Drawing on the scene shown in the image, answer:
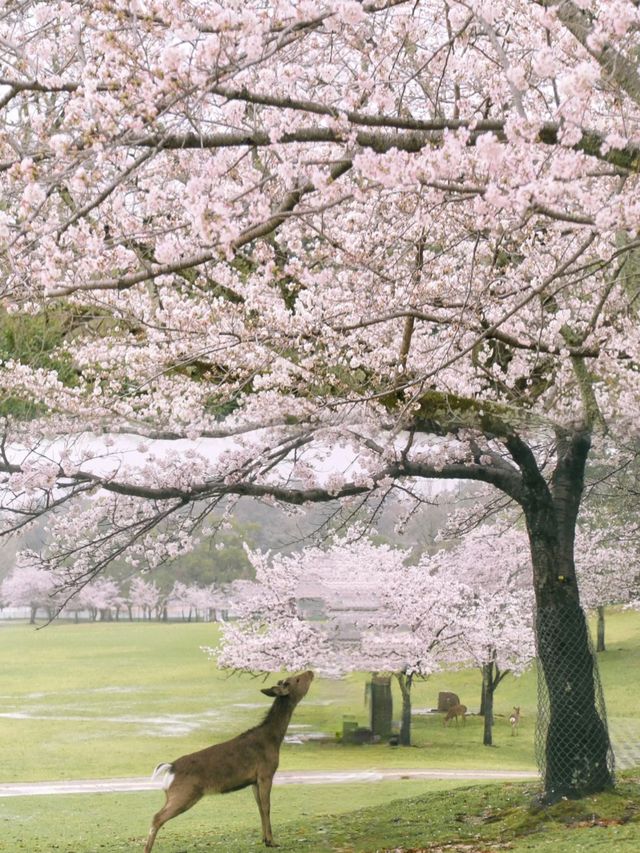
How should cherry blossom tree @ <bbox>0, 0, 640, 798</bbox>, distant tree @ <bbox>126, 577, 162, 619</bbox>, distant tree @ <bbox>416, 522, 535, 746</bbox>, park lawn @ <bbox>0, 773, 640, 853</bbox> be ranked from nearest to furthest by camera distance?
cherry blossom tree @ <bbox>0, 0, 640, 798</bbox>, park lawn @ <bbox>0, 773, 640, 853</bbox>, distant tree @ <bbox>416, 522, 535, 746</bbox>, distant tree @ <bbox>126, 577, 162, 619</bbox>

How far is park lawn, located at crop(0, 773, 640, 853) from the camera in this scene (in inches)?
290

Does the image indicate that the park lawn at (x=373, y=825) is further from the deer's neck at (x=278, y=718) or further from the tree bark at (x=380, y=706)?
the tree bark at (x=380, y=706)

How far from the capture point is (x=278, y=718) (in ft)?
26.3

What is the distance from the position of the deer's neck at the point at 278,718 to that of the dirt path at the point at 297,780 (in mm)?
8097

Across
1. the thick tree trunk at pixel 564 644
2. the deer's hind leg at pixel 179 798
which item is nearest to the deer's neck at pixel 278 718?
the deer's hind leg at pixel 179 798

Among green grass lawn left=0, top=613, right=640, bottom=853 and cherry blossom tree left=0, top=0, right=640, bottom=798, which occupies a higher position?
cherry blossom tree left=0, top=0, right=640, bottom=798

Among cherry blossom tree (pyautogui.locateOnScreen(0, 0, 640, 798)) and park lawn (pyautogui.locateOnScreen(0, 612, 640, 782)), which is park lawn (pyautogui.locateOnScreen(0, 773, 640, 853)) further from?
park lawn (pyautogui.locateOnScreen(0, 612, 640, 782))

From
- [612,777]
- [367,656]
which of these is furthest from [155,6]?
[367,656]

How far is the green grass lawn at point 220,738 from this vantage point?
8227 millimetres

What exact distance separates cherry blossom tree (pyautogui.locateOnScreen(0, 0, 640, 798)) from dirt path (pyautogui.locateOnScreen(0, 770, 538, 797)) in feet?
22.6

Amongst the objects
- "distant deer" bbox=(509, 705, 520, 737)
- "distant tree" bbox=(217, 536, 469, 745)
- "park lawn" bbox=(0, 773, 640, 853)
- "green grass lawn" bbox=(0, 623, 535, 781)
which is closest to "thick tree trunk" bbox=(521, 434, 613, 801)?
"park lawn" bbox=(0, 773, 640, 853)

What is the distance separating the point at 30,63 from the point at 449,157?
181 cm

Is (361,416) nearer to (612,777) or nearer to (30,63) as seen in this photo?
(612,777)

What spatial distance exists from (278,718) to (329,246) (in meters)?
3.74
